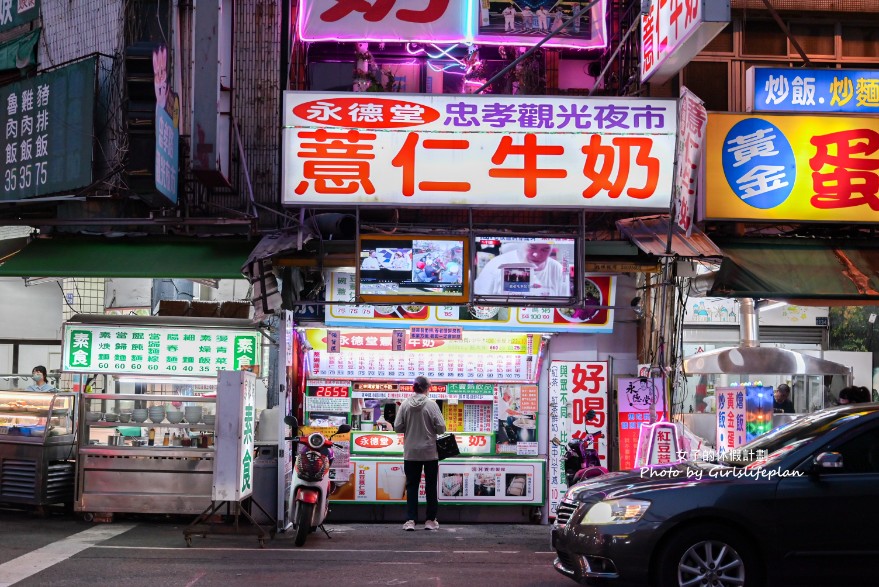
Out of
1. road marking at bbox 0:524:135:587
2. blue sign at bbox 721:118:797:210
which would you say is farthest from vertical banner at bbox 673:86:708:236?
road marking at bbox 0:524:135:587

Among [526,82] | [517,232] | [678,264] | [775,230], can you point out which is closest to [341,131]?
[517,232]

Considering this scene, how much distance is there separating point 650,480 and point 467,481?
533cm

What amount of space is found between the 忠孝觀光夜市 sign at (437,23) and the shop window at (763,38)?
2.26 metres

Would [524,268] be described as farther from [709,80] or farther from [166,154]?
[166,154]

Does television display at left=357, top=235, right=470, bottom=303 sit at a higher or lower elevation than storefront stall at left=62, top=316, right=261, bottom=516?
higher

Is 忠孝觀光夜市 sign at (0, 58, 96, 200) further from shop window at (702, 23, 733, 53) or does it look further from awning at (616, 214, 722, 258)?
shop window at (702, 23, 733, 53)

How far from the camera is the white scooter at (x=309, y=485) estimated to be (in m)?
10.6

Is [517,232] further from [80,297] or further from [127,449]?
[80,297]

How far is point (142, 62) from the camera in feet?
39.0

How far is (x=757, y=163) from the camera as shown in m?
12.5

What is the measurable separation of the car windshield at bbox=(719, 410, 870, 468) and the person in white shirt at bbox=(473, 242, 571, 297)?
3571 mm

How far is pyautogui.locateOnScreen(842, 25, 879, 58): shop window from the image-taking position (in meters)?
13.9

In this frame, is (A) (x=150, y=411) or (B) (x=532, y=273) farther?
(A) (x=150, y=411)

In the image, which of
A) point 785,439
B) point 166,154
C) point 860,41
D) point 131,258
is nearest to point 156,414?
point 131,258
